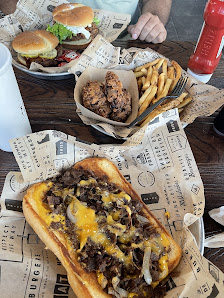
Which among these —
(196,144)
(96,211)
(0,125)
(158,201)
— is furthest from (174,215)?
(0,125)

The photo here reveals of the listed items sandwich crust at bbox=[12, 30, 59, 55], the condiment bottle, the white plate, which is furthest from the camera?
sandwich crust at bbox=[12, 30, 59, 55]

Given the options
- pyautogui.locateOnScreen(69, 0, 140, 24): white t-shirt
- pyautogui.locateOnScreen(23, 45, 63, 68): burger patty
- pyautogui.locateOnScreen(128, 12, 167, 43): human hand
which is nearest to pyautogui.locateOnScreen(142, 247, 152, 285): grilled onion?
pyautogui.locateOnScreen(23, 45, 63, 68): burger patty

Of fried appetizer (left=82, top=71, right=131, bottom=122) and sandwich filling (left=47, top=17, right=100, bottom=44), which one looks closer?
fried appetizer (left=82, top=71, right=131, bottom=122)

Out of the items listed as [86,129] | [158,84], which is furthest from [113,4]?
[86,129]

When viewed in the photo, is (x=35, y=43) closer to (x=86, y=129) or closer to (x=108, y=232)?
(x=86, y=129)

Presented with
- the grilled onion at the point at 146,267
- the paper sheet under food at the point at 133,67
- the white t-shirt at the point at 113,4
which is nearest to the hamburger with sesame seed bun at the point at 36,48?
the paper sheet under food at the point at 133,67

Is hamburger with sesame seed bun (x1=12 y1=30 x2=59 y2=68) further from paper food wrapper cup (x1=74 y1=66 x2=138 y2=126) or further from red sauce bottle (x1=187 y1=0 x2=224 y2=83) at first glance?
red sauce bottle (x1=187 y1=0 x2=224 y2=83)
